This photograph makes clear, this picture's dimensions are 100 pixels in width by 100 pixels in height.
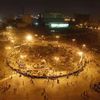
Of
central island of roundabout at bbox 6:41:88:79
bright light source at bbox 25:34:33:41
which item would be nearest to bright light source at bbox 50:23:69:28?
bright light source at bbox 25:34:33:41

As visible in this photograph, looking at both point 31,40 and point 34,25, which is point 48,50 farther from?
point 34,25

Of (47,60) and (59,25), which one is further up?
(59,25)

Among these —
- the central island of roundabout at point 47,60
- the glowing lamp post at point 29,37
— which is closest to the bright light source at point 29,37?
the glowing lamp post at point 29,37

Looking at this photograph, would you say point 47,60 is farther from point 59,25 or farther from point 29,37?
point 59,25

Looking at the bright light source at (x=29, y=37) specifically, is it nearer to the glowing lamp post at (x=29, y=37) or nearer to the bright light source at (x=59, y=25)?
the glowing lamp post at (x=29, y=37)

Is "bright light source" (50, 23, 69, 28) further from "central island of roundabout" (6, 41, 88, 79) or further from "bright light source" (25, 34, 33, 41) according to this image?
"central island of roundabout" (6, 41, 88, 79)

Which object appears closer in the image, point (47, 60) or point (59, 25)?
point (47, 60)

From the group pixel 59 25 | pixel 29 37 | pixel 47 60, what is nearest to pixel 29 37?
pixel 29 37

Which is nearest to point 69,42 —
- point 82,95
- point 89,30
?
point 89,30
